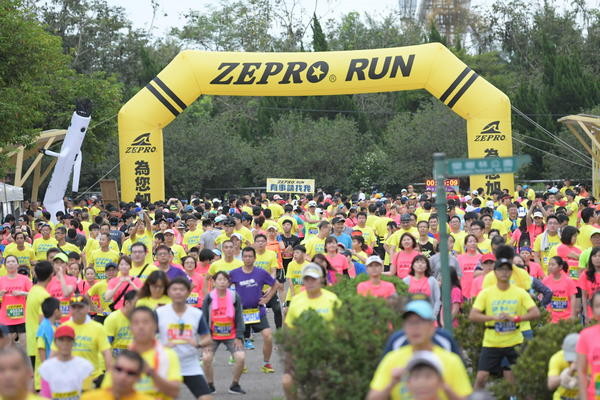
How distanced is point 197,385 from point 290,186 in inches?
780

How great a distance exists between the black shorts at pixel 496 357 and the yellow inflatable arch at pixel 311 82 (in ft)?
55.0

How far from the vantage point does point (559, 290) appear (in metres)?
11.5

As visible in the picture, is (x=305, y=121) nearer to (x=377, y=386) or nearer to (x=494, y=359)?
(x=494, y=359)

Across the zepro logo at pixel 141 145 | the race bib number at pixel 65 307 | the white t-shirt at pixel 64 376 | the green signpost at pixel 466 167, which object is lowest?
the white t-shirt at pixel 64 376

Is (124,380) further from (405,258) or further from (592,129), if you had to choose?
(592,129)

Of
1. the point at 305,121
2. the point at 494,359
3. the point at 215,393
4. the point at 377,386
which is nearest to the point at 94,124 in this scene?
the point at 305,121

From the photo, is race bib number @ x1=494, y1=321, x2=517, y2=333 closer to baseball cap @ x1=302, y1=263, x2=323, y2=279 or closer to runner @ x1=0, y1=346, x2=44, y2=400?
baseball cap @ x1=302, y1=263, x2=323, y2=279

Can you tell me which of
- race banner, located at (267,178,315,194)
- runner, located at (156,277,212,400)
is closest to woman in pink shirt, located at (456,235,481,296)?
runner, located at (156,277,212,400)

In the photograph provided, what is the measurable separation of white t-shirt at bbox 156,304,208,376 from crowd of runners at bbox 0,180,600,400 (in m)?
0.01

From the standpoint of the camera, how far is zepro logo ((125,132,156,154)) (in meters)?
26.0

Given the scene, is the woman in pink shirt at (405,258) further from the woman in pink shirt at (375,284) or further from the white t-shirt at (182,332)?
the white t-shirt at (182,332)

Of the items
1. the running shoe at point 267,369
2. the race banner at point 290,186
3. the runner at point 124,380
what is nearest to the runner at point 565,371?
the runner at point 124,380

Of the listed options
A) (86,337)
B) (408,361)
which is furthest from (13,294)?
(408,361)

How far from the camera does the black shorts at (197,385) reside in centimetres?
848
